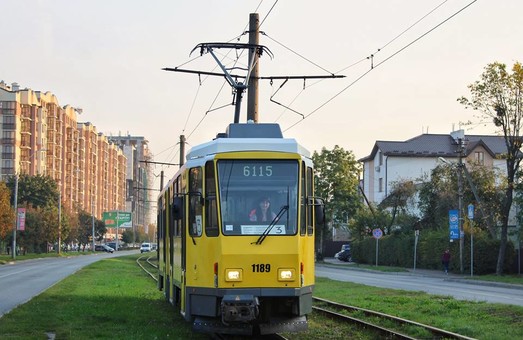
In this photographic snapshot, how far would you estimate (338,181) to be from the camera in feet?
243

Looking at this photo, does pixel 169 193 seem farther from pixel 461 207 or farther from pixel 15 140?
Answer: pixel 15 140

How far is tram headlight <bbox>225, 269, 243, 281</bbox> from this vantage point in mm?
13172

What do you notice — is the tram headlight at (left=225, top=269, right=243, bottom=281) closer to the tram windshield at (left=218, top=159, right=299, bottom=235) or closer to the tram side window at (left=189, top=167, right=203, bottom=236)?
the tram windshield at (left=218, top=159, right=299, bottom=235)

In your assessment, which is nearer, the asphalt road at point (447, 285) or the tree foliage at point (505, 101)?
the asphalt road at point (447, 285)

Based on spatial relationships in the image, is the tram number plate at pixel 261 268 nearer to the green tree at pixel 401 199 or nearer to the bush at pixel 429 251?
the bush at pixel 429 251

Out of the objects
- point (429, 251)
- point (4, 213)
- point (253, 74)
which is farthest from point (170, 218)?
point (4, 213)

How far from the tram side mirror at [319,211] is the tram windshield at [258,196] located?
0.49 metres

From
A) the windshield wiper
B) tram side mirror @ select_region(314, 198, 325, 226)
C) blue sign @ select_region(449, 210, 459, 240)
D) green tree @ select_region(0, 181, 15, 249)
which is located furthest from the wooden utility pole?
green tree @ select_region(0, 181, 15, 249)

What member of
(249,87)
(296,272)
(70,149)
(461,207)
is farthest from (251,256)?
(70,149)

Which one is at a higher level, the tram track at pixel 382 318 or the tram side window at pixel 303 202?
the tram side window at pixel 303 202

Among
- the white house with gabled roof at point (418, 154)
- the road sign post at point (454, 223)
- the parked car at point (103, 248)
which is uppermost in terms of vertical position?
the white house with gabled roof at point (418, 154)

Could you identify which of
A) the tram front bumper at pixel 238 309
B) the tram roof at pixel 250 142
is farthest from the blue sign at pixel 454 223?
the tram front bumper at pixel 238 309

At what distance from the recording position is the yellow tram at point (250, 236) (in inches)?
519

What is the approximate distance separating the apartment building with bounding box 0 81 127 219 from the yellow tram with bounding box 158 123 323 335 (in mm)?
82690
